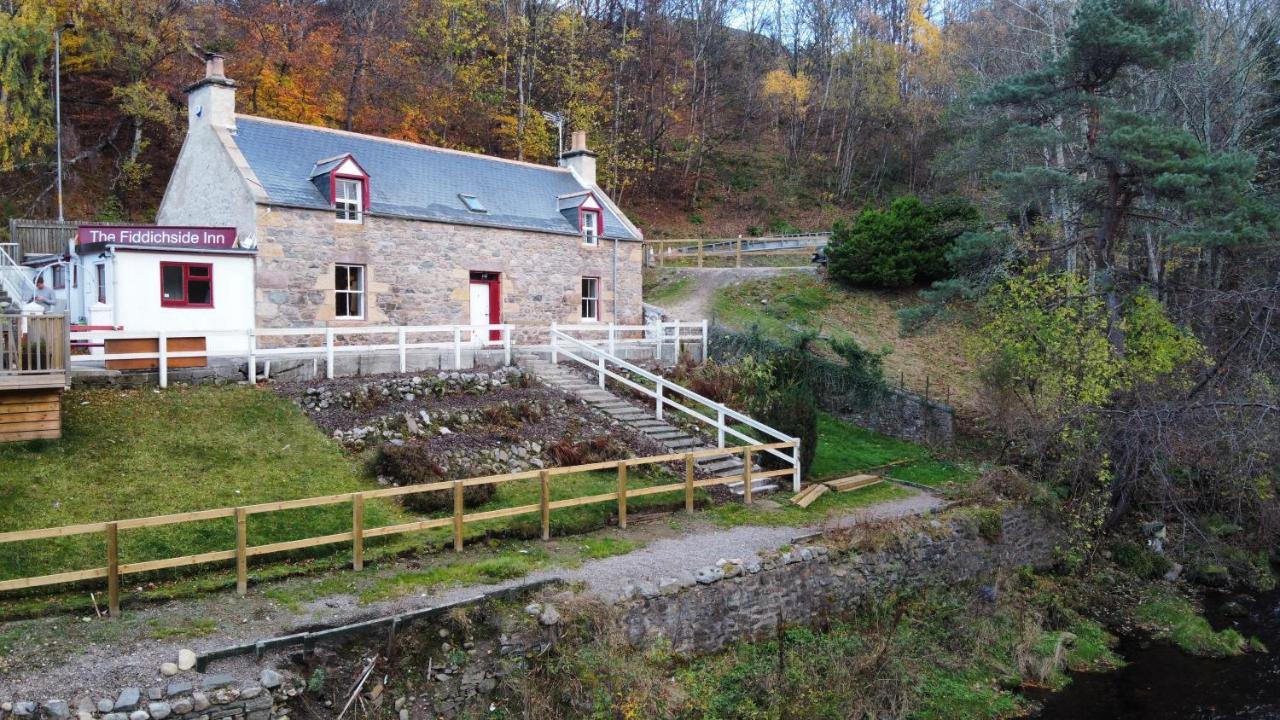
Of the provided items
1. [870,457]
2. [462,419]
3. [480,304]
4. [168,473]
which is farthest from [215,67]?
[870,457]

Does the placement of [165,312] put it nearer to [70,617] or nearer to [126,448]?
[126,448]

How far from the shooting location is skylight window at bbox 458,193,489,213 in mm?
21969

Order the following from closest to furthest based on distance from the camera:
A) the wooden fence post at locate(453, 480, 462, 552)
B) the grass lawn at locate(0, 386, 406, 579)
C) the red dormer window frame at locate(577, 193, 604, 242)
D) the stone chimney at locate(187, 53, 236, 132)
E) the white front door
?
the grass lawn at locate(0, 386, 406, 579) < the wooden fence post at locate(453, 480, 462, 552) < the stone chimney at locate(187, 53, 236, 132) < the white front door < the red dormer window frame at locate(577, 193, 604, 242)

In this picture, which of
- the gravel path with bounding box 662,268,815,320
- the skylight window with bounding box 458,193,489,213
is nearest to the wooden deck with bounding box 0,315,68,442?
the skylight window with bounding box 458,193,489,213

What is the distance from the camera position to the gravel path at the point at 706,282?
29141 mm

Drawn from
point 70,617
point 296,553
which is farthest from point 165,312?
point 70,617

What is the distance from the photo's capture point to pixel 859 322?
29.5 meters

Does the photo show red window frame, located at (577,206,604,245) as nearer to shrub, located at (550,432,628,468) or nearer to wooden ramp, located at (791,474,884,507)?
shrub, located at (550,432,628,468)

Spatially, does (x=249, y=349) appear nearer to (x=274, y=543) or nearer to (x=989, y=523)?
(x=274, y=543)

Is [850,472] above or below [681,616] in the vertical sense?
above

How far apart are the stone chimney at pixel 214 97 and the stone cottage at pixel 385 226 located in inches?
1.4

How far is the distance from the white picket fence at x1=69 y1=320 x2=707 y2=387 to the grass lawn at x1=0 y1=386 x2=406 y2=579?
707 mm

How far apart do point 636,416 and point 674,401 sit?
1.28 metres

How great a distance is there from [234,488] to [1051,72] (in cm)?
1765
